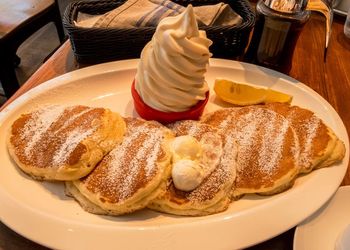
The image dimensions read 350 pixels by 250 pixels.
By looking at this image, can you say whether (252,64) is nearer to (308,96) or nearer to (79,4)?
(308,96)

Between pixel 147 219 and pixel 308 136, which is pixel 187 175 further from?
pixel 308 136

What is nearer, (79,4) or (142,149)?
(142,149)

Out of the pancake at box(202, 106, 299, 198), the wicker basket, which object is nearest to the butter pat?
the pancake at box(202, 106, 299, 198)

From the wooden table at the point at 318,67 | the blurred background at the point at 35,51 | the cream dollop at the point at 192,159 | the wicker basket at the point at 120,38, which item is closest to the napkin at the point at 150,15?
the wicker basket at the point at 120,38

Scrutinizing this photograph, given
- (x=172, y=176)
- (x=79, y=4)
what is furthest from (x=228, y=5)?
(x=172, y=176)

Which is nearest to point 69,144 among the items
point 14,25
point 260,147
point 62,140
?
point 62,140

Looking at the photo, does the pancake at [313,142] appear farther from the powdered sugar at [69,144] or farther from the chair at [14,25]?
the chair at [14,25]
